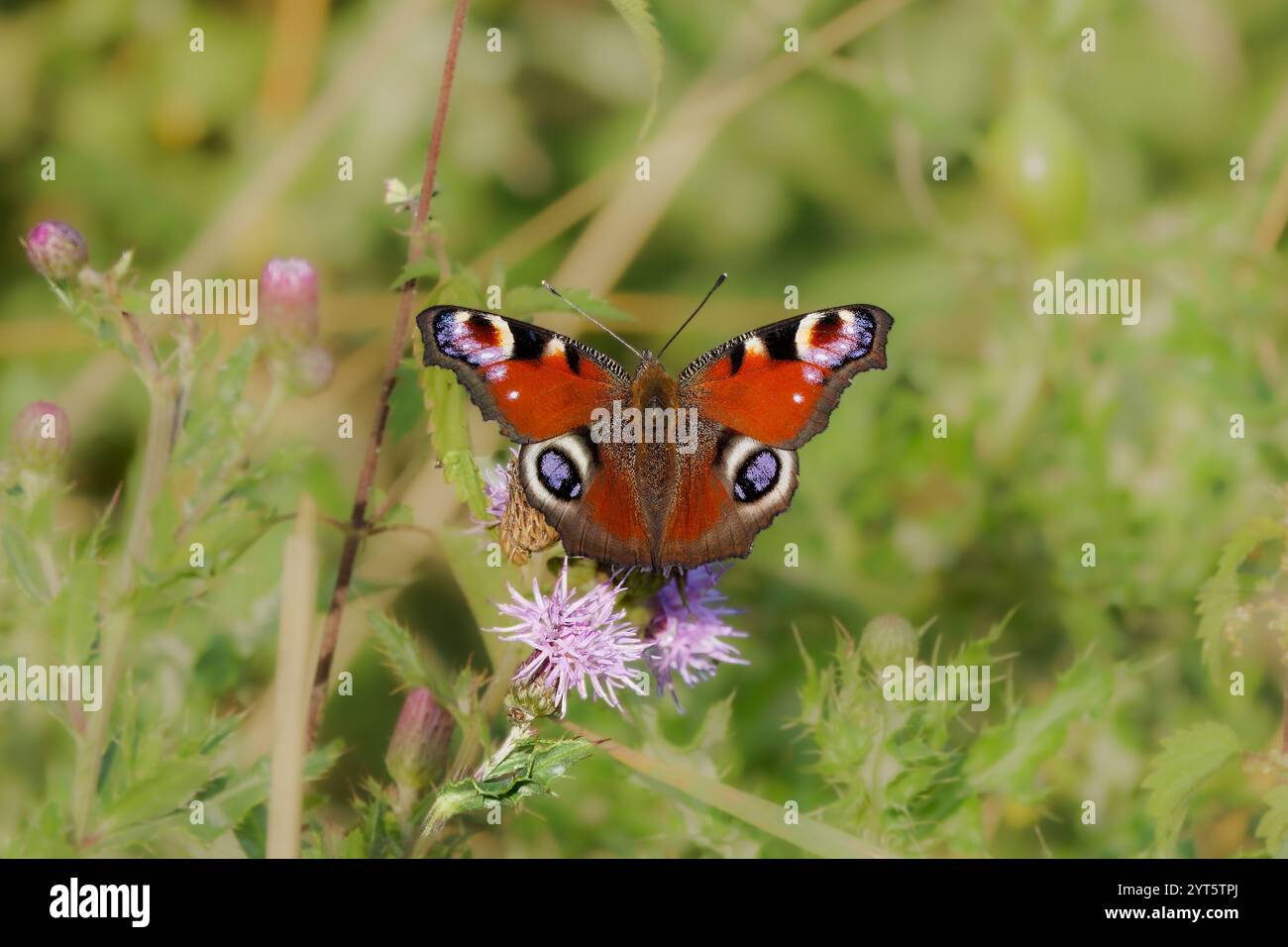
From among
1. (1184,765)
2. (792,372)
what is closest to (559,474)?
(792,372)

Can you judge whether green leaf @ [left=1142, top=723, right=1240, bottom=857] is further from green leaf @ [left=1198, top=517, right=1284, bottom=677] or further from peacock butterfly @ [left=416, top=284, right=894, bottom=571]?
peacock butterfly @ [left=416, top=284, right=894, bottom=571]

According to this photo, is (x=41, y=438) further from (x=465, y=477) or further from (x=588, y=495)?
(x=588, y=495)

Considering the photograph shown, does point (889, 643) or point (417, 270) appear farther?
point (889, 643)

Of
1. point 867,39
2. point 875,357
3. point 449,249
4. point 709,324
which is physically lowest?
point 875,357

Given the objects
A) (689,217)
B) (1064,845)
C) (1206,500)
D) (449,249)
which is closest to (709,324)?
(689,217)

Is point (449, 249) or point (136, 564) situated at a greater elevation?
point (449, 249)

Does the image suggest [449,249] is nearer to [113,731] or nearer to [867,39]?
[867,39]
